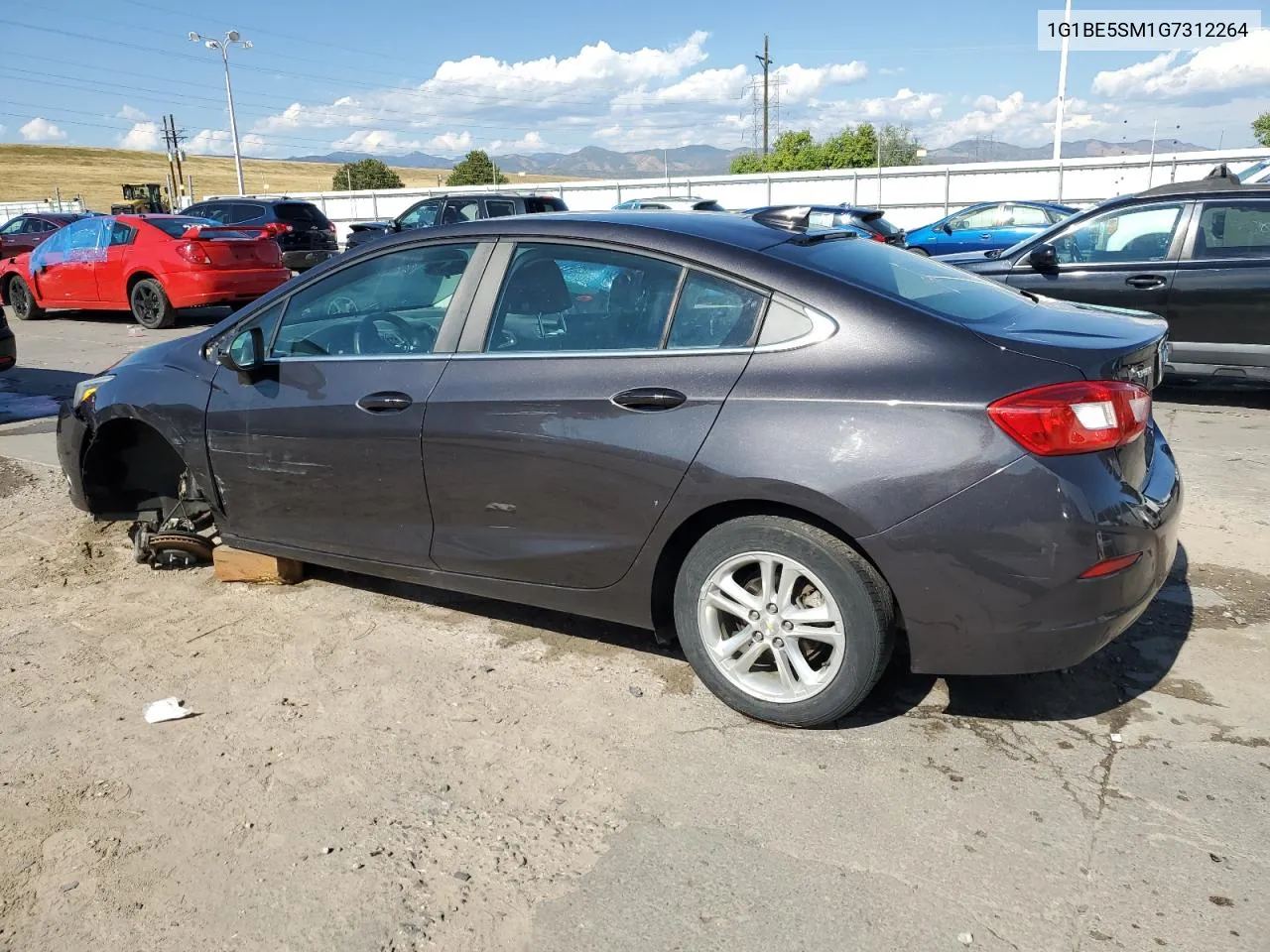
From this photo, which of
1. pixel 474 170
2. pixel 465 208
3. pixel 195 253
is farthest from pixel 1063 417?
pixel 474 170

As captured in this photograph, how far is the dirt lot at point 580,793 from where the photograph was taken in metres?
2.43

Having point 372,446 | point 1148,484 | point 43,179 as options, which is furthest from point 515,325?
point 43,179

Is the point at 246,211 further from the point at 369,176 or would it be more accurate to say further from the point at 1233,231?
the point at 369,176

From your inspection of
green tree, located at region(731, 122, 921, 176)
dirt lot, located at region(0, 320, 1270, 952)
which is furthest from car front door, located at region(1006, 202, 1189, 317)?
green tree, located at region(731, 122, 921, 176)

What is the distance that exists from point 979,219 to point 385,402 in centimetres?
1816

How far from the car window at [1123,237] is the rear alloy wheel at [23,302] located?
14997mm

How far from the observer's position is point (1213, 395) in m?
8.39

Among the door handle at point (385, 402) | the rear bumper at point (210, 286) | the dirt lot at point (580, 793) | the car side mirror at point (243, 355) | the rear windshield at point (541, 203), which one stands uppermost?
the rear windshield at point (541, 203)

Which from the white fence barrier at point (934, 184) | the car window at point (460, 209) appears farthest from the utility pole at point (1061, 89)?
the car window at point (460, 209)

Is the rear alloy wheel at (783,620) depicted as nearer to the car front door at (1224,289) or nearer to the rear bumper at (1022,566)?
the rear bumper at (1022,566)

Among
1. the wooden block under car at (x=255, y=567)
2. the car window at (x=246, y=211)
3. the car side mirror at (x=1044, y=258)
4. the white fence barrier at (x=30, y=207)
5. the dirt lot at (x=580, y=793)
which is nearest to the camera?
the dirt lot at (x=580, y=793)

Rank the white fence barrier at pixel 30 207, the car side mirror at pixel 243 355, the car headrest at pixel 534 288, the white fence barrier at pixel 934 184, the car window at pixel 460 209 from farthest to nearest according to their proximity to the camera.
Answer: the white fence barrier at pixel 30 207
the white fence barrier at pixel 934 184
the car window at pixel 460 209
the car side mirror at pixel 243 355
the car headrest at pixel 534 288

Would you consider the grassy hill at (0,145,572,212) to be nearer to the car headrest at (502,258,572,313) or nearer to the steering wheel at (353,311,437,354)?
the steering wheel at (353,311,437,354)

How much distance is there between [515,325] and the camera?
3646mm
